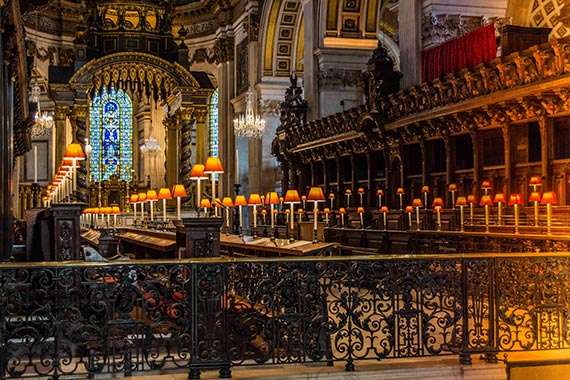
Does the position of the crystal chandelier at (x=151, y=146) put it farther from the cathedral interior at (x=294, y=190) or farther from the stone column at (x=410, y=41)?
the stone column at (x=410, y=41)

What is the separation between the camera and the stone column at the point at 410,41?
719 inches

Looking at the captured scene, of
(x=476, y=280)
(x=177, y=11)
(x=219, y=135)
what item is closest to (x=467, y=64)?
(x=476, y=280)

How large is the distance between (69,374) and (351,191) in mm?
15416

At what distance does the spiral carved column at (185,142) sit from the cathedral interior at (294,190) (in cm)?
7

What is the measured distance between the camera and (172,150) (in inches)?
1075

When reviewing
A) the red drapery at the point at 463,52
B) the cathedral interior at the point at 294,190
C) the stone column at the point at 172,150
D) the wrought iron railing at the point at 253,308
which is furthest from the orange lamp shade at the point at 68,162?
the stone column at the point at 172,150

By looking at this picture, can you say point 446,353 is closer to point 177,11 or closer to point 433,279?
point 433,279

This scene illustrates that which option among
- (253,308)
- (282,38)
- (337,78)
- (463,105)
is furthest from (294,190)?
(282,38)

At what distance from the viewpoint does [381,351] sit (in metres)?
7.19

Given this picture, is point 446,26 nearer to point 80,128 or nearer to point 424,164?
point 424,164

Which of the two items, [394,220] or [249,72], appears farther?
[249,72]

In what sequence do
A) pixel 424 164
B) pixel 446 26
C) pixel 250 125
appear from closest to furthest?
pixel 424 164 < pixel 446 26 < pixel 250 125

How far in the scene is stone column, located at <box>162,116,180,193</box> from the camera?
26688 millimetres

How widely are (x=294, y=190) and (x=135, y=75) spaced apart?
479 inches
